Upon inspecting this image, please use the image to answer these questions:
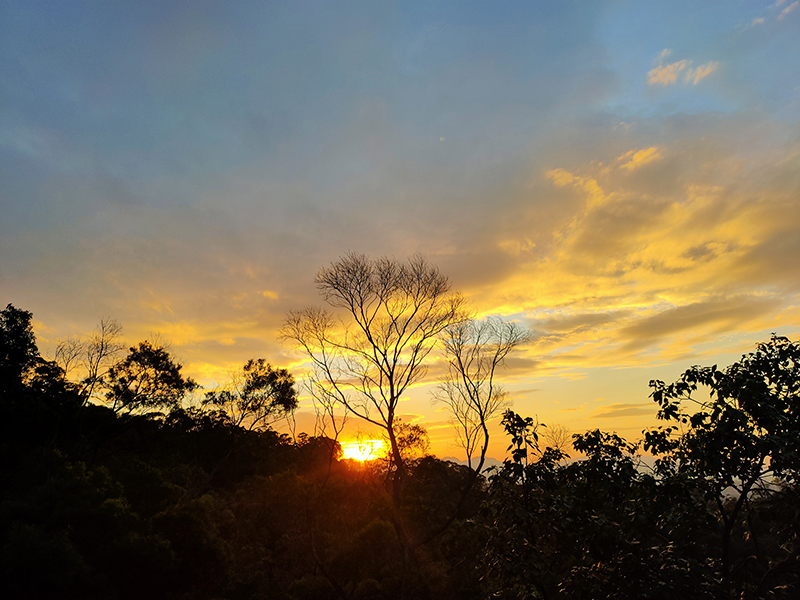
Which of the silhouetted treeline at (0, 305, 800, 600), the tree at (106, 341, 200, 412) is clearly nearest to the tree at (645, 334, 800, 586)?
the silhouetted treeline at (0, 305, 800, 600)

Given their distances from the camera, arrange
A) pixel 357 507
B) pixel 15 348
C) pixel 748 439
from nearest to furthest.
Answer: pixel 748 439, pixel 15 348, pixel 357 507

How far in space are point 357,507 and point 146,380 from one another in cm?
2016

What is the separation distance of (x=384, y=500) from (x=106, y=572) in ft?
59.3

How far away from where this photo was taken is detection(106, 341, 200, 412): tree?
33688 millimetres

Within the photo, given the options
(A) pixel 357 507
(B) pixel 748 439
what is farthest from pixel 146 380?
(B) pixel 748 439

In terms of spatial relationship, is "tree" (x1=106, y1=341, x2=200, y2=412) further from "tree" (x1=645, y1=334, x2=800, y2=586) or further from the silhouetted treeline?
"tree" (x1=645, y1=334, x2=800, y2=586)

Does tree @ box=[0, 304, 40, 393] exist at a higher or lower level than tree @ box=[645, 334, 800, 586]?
higher

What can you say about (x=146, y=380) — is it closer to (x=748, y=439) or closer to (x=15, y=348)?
(x=15, y=348)

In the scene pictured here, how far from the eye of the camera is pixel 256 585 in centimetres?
2452

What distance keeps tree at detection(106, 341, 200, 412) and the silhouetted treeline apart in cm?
17

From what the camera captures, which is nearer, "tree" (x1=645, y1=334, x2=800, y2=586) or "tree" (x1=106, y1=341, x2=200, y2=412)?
"tree" (x1=645, y1=334, x2=800, y2=586)

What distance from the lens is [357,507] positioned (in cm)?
3469

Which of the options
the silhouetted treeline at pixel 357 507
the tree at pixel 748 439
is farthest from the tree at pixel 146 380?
the tree at pixel 748 439

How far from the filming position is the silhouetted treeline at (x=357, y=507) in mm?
6098
